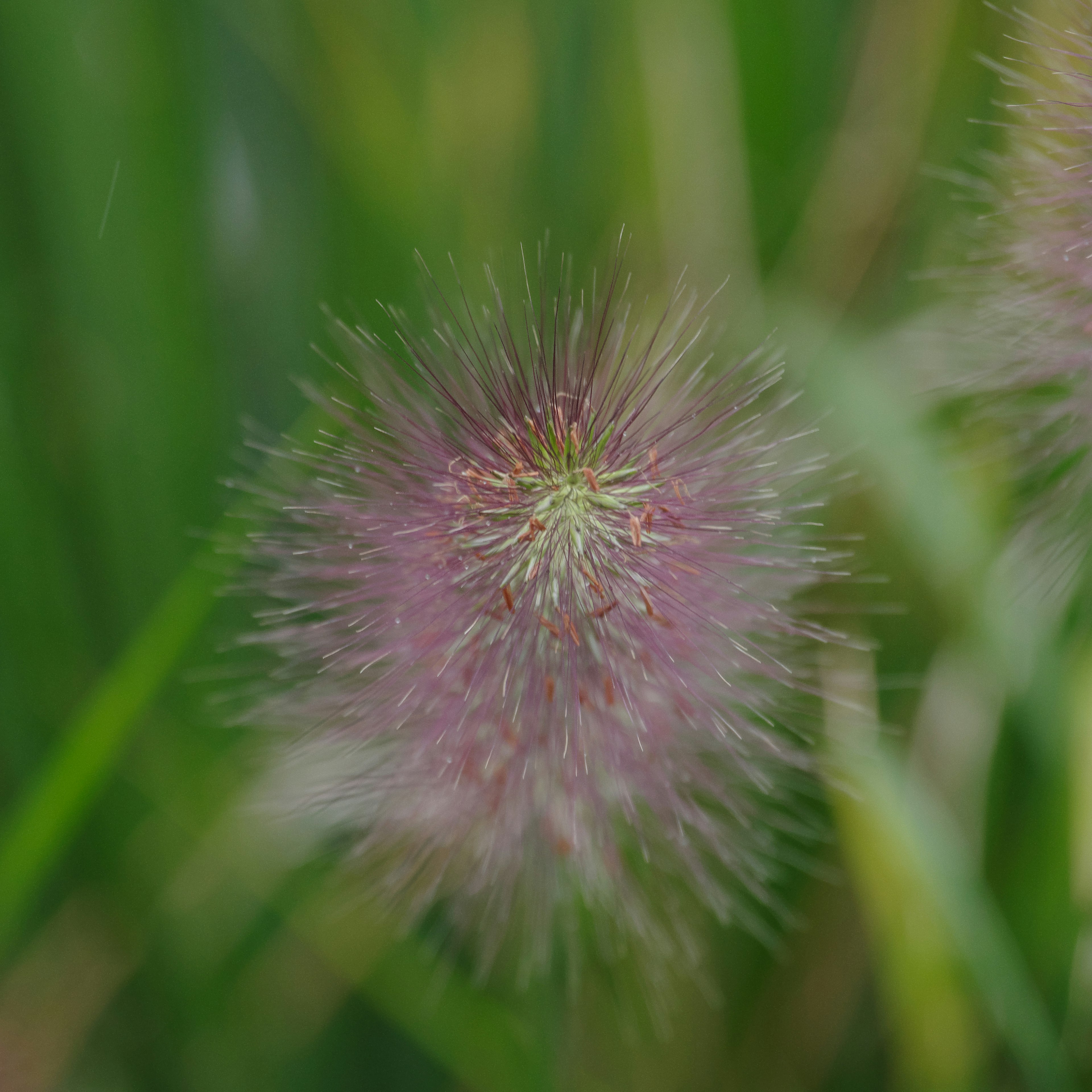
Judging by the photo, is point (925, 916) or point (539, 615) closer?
point (539, 615)

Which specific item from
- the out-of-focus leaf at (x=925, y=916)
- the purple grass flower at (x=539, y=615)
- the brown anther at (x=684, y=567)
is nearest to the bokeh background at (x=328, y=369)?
the out-of-focus leaf at (x=925, y=916)

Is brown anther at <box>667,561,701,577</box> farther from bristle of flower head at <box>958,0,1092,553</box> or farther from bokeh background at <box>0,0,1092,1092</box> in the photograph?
bokeh background at <box>0,0,1092,1092</box>

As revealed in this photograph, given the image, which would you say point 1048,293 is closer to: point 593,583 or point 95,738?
point 593,583

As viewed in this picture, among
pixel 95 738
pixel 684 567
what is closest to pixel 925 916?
→ pixel 684 567

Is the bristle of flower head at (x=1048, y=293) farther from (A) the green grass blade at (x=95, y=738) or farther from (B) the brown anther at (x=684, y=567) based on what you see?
(A) the green grass blade at (x=95, y=738)

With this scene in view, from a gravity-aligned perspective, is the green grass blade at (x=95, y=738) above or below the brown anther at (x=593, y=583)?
below

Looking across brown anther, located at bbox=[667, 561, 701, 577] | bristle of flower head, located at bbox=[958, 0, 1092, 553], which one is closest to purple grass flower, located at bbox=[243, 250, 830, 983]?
brown anther, located at bbox=[667, 561, 701, 577]
